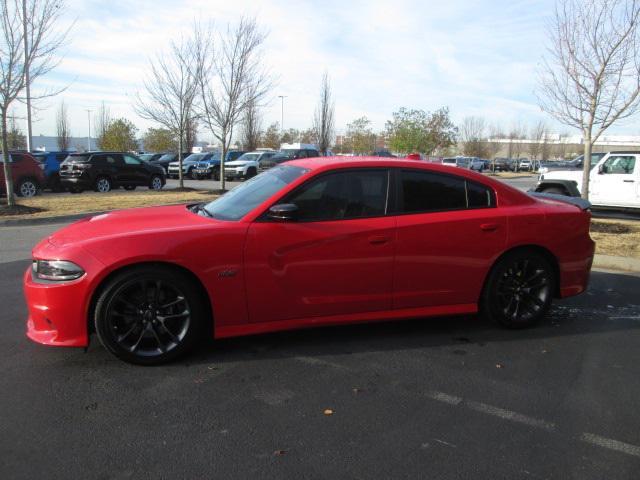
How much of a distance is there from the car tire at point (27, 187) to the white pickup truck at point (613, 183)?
1606 centimetres

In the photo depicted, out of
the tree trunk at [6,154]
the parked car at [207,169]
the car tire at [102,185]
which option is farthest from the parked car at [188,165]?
the tree trunk at [6,154]

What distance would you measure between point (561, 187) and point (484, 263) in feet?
30.9

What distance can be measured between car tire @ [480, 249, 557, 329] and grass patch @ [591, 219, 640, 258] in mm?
4298

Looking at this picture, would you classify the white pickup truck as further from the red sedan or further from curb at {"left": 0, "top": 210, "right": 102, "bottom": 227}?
curb at {"left": 0, "top": 210, "right": 102, "bottom": 227}

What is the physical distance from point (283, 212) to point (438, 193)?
1450mm

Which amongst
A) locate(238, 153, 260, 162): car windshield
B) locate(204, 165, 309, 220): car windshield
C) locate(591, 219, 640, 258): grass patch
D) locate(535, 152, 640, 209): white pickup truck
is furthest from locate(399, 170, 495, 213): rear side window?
locate(238, 153, 260, 162): car windshield

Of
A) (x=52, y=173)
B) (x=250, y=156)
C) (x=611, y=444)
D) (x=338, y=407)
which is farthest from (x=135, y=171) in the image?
(x=611, y=444)

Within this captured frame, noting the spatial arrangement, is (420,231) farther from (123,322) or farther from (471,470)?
(123,322)

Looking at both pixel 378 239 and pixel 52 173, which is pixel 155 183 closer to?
pixel 52 173

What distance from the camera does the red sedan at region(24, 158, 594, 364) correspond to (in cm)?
372

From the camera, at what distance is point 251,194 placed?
450 cm

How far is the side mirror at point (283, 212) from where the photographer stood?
157 inches

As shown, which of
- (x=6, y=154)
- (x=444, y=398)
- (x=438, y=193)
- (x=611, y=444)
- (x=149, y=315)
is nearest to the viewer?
(x=611, y=444)

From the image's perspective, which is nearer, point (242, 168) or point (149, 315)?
point (149, 315)
